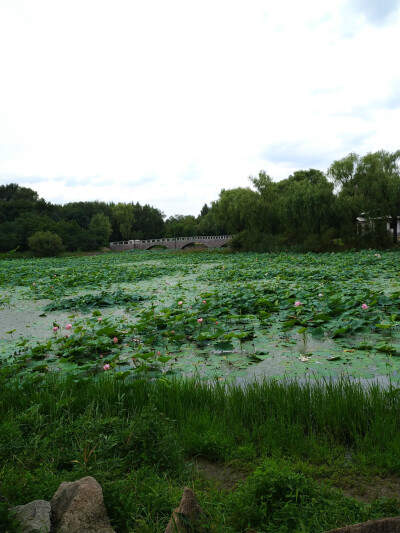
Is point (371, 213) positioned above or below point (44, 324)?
above

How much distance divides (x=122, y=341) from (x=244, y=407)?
2.37 m

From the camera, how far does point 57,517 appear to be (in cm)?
169

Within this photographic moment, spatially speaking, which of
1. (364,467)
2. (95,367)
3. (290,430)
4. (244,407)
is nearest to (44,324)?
(95,367)

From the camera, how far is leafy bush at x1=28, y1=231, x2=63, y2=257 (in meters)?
34.8

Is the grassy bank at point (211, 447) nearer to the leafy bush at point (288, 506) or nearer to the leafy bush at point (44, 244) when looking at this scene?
the leafy bush at point (288, 506)

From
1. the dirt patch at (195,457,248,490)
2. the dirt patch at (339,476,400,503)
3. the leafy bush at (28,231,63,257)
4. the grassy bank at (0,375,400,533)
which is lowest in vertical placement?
the dirt patch at (195,457,248,490)

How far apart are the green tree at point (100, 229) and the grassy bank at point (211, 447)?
1807 inches

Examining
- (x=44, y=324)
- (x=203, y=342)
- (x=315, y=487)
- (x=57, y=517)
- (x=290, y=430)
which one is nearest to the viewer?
(x=57, y=517)

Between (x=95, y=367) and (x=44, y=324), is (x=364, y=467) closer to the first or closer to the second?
(x=95, y=367)

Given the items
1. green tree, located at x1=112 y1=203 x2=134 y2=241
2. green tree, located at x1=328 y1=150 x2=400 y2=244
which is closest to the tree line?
green tree, located at x1=328 y1=150 x2=400 y2=244

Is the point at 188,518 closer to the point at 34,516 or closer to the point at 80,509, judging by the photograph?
the point at 80,509

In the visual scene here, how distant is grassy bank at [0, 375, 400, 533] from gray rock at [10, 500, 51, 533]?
0.89 ft

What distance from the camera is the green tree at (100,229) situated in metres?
48.5

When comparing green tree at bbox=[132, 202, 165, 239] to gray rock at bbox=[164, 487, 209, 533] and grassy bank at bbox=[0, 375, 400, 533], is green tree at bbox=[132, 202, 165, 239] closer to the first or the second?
grassy bank at bbox=[0, 375, 400, 533]
